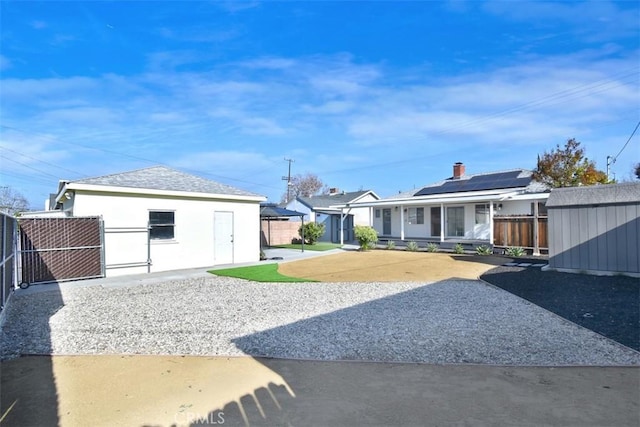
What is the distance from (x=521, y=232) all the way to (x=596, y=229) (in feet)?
23.2

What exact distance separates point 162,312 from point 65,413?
407 centimetres

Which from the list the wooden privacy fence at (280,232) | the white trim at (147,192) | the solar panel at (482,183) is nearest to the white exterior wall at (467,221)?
the solar panel at (482,183)

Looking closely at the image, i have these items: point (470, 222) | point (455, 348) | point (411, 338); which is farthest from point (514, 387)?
point (470, 222)

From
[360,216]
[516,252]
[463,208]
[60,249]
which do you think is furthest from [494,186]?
[60,249]

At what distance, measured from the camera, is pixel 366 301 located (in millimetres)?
8430

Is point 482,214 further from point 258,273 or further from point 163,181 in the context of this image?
point 163,181

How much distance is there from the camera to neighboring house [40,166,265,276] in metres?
12.7

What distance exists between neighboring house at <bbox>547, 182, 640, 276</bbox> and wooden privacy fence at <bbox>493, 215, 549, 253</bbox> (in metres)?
5.46

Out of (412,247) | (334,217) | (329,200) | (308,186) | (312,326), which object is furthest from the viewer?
(308,186)

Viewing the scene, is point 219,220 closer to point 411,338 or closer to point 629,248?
point 411,338

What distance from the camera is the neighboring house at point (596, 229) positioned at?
1021 centimetres

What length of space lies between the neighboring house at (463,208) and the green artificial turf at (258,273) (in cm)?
1124

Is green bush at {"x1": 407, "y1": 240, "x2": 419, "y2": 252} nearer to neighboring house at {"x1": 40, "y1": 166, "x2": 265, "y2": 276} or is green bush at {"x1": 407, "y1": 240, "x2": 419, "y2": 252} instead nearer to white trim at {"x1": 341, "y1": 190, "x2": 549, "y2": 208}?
white trim at {"x1": 341, "y1": 190, "x2": 549, "y2": 208}

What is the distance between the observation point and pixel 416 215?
2477 cm
